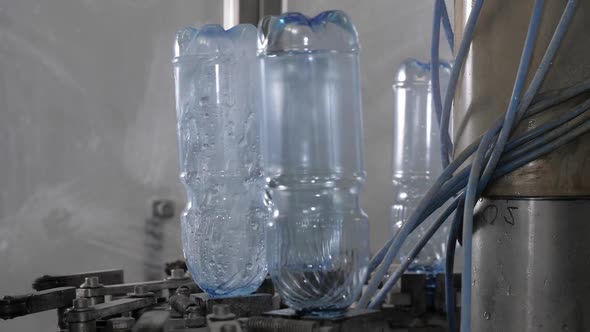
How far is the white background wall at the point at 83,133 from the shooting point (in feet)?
5.98

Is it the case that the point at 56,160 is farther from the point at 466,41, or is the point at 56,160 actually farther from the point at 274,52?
the point at 466,41

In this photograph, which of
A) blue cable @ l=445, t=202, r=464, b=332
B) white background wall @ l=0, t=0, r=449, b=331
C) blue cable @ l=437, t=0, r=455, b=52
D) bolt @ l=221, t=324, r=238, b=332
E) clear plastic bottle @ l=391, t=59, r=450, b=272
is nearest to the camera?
bolt @ l=221, t=324, r=238, b=332

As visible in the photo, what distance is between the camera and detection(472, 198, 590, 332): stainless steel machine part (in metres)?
1.06

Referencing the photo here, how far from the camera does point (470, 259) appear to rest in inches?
42.9

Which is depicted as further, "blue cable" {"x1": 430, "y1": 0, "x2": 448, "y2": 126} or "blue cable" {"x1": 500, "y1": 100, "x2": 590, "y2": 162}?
"blue cable" {"x1": 430, "y1": 0, "x2": 448, "y2": 126}

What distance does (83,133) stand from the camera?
2.00 metres

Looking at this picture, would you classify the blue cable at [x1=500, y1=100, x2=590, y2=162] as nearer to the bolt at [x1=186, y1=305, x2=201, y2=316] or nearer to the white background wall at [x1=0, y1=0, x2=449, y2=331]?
the bolt at [x1=186, y1=305, x2=201, y2=316]

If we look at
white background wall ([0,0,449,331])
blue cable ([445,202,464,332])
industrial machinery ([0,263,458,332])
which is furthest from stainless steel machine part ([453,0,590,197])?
white background wall ([0,0,449,331])

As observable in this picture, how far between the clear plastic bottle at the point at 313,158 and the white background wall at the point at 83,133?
0.87 meters

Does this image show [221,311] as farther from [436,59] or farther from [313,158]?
[436,59]

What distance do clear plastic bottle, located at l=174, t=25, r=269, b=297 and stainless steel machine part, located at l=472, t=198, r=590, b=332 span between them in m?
0.40

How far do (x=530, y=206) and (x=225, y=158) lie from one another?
1.68 feet

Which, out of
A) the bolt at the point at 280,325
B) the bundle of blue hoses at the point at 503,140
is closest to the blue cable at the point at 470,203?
the bundle of blue hoses at the point at 503,140

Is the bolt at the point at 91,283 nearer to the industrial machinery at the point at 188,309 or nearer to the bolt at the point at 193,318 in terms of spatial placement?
the industrial machinery at the point at 188,309
